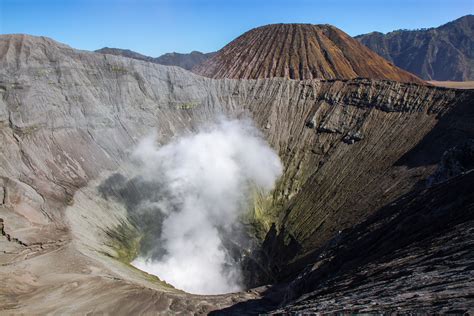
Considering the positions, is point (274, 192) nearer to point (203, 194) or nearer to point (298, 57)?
point (203, 194)

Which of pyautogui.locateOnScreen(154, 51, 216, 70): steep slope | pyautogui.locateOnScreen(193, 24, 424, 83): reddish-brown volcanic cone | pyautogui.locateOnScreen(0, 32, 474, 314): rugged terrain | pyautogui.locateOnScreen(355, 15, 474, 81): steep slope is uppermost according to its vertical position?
pyautogui.locateOnScreen(154, 51, 216, 70): steep slope

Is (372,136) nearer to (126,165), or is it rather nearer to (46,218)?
(126,165)

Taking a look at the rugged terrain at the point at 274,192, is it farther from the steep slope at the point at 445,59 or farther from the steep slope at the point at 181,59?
the steep slope at the point at 445,59

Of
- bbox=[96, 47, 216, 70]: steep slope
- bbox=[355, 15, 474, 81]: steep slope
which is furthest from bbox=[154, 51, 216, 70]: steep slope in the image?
bbox=[355, 15, 474, 81]: steep slope

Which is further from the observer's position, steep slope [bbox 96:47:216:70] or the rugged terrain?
steep slope [bbox 96:47:216:70]

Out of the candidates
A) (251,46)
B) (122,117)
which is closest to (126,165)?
(122,117)

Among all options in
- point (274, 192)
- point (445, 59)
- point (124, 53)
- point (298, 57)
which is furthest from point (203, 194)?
point (445, 59)

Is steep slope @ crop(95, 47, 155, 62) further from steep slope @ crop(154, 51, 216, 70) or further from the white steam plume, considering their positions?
the white steam plume
